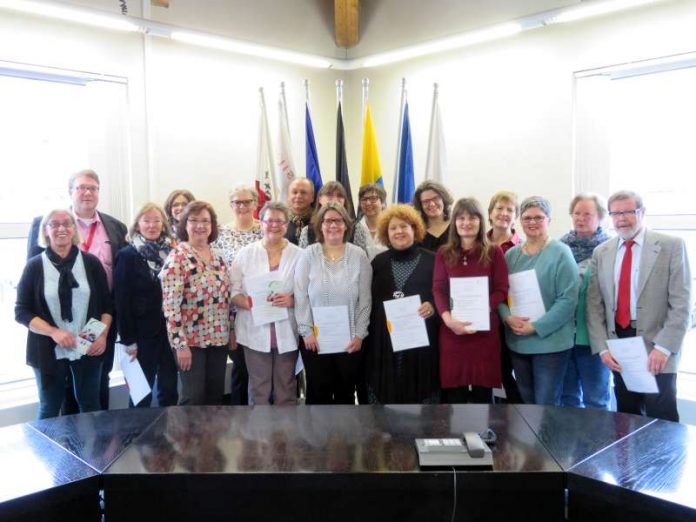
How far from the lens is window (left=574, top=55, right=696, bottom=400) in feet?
12.4

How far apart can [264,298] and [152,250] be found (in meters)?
0.70

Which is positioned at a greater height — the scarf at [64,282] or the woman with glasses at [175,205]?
the woman with glasses at [175,205]

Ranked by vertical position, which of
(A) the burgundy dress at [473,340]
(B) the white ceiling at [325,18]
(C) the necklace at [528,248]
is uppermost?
(B) the white ceiling at [325,18]

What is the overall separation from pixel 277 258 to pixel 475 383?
125cm

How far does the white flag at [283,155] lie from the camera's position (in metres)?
4.65

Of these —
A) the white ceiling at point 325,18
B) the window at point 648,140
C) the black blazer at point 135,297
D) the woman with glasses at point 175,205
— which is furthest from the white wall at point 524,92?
the black blazer at point 135,297

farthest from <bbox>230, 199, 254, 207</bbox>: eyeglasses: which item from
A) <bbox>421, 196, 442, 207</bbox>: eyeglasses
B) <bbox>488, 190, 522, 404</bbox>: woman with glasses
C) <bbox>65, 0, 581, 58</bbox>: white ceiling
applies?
<bbox>65, 0, 581, 58</bbox>: white ceiling

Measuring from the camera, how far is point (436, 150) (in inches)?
184

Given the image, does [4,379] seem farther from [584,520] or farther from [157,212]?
[584,520]

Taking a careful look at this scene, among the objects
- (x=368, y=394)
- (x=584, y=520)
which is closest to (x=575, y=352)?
(x=368, y=394)

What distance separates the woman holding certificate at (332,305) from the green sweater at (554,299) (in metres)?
0.85

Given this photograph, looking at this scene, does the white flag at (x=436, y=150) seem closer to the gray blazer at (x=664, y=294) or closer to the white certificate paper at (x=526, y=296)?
the white certificate paper at (x=526, y=296)

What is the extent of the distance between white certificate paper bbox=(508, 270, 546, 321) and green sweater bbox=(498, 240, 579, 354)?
0.09ft

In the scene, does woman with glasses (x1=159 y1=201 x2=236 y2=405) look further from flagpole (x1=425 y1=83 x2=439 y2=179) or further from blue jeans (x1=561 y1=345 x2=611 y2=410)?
flagpole (x1=425 y1=83 x2=439 y2=179)
